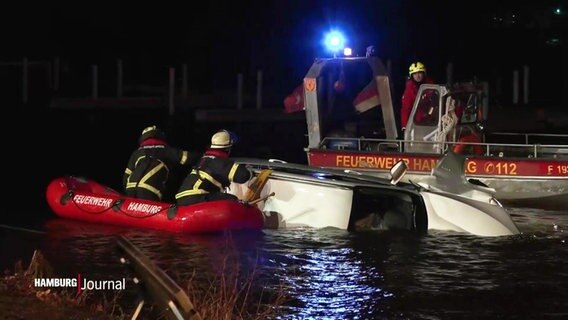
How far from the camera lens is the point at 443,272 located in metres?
9.93

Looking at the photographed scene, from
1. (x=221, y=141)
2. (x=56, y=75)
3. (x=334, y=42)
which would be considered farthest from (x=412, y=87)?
(x=56, y=75)

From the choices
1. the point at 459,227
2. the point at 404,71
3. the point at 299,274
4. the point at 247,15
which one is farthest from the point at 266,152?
the point at 247,15

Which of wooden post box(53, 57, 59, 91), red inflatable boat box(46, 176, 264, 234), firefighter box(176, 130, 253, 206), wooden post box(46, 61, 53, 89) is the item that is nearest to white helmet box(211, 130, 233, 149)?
firefighter box(176, 130, 253, 206)

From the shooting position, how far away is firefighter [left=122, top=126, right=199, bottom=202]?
12.3m

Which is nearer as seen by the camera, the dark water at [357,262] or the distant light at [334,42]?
the dark water at [357,262]

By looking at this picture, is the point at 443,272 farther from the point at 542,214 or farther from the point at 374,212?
the point at 542,214

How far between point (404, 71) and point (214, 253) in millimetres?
24301

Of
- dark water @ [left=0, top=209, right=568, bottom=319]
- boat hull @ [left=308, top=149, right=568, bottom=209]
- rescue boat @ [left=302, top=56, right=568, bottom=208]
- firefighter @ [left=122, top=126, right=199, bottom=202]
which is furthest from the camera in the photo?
rescue boat @ [left=302, top=56, right=568, bottom=208]

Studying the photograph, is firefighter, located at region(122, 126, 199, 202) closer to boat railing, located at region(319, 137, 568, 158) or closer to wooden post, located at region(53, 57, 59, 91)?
boat railing, located at region(319, 137, 568, 158)

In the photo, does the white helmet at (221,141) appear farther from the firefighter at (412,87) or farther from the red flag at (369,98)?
the red flag at (369,98)

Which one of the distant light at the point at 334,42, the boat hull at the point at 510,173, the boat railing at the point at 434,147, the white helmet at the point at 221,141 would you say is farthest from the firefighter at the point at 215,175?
the distant light at the point at 334,42

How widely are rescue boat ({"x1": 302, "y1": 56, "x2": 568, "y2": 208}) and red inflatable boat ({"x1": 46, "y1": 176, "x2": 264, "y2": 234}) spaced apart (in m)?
3.04

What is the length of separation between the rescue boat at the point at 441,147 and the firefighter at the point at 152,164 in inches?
120

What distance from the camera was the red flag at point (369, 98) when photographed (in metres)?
15.3
